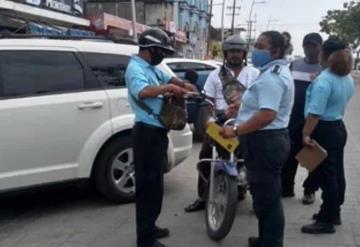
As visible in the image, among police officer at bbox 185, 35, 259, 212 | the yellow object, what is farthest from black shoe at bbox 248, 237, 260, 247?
police officer at bbox 185, 35, 259, 212

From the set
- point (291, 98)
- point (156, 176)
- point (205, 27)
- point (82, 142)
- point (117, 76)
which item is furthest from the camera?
point (205, 27)

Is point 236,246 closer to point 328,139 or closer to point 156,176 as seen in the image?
point 156,176

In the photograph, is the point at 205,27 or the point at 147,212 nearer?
the point at 147,212

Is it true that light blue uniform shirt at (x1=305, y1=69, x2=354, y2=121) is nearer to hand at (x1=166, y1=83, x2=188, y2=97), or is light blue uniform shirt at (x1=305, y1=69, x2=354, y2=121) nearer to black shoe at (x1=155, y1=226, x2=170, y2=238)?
hand at (x1=166, y1=83, x2=188, y2=97)

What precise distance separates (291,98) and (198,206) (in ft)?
6.77

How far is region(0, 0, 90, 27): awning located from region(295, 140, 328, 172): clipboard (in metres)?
12.1

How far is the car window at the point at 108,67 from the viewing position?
5.75 m

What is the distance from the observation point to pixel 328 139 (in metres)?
4.94

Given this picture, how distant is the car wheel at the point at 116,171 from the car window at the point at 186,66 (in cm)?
505

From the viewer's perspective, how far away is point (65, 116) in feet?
17.5

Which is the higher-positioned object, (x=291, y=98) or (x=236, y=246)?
(x=291, y=98)

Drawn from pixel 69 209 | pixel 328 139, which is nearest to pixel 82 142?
pixel 69 209

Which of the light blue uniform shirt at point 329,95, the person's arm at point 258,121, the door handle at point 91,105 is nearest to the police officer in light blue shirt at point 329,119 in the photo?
the light blue uniform shirt at point 329,95

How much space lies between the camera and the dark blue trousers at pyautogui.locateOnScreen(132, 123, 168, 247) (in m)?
4.31
